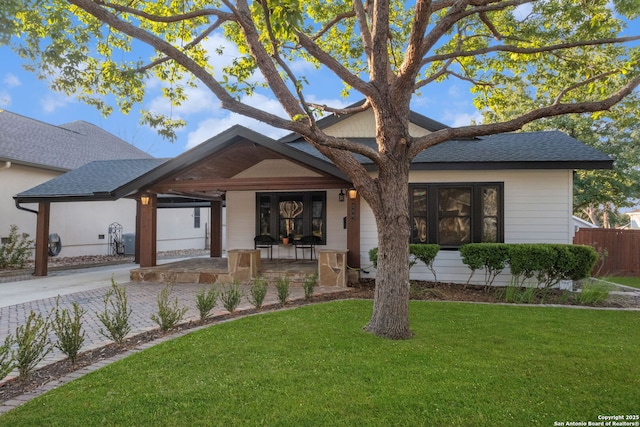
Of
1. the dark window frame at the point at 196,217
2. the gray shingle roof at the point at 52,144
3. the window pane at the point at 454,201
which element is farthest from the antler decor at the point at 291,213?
the dark window frame at the point at 196,217

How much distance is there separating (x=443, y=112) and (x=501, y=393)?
14222 millimetres

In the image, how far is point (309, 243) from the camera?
37.3 feet

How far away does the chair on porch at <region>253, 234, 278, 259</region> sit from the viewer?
459 inches

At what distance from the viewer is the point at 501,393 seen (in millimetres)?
3330

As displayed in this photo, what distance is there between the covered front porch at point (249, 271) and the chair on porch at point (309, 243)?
2.15 feet

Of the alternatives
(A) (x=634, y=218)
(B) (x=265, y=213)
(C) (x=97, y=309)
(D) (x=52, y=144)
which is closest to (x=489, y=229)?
(B) (x=265, y=213)

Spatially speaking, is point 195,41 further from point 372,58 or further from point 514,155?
point 514,155

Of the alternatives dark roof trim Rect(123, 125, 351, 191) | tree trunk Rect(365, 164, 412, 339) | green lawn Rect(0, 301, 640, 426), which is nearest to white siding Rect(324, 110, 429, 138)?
dark roof trim Rect(123, 125, 351, 191)

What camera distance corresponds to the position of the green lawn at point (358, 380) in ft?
9.75

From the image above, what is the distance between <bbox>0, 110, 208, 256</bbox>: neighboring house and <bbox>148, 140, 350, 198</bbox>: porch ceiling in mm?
3979

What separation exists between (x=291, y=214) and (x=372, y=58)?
23.2 ft

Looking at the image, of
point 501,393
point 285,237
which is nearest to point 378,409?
point 501,393

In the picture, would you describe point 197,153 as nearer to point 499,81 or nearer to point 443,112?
point 499,81

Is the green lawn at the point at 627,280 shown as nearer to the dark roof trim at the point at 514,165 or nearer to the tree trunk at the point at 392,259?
the dark roof trim at the point at 514,165
